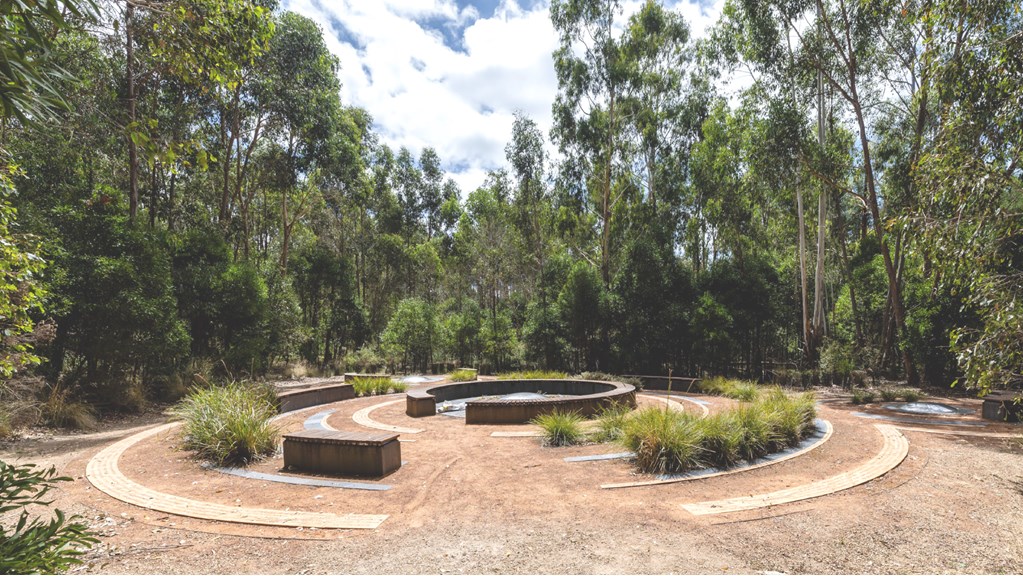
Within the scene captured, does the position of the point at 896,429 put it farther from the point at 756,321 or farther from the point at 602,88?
the point at 602,88

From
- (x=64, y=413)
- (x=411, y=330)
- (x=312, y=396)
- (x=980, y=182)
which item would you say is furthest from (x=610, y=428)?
(x=411, y=330)

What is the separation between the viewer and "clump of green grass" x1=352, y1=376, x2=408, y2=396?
14211 mm

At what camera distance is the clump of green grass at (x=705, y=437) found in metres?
6.11

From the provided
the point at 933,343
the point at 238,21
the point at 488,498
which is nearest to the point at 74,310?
the point at 238,21

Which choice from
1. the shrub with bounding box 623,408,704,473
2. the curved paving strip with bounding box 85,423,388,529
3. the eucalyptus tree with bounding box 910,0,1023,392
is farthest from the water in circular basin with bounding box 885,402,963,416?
the curved paving strip with bounding box 85,423,388,529

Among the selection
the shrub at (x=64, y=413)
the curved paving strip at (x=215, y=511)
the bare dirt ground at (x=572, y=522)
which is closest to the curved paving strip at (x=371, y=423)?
the bare dirt ground at (x=572, y=522)

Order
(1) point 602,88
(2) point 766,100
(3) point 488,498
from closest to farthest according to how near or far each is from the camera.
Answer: (3) point 488,498 → (2) point 766,100 → (1) point 602,88

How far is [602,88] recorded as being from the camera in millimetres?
22203

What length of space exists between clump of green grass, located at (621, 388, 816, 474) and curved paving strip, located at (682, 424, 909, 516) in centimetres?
104

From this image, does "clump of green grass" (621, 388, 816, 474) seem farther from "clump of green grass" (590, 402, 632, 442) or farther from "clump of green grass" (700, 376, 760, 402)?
"clump of green grass" (700, 376, 760, 402)

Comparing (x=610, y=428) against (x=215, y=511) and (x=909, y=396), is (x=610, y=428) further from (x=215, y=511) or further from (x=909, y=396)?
(x=909, y=396)

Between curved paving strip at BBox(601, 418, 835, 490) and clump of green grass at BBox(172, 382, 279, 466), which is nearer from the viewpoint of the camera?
curved paving strip at BBox(601, 418, 835, 490)

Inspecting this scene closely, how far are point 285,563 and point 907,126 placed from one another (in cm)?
2622

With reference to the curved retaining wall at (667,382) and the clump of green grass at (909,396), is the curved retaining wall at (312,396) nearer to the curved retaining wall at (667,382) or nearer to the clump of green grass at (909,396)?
the curved retaining wall at (667,382)
